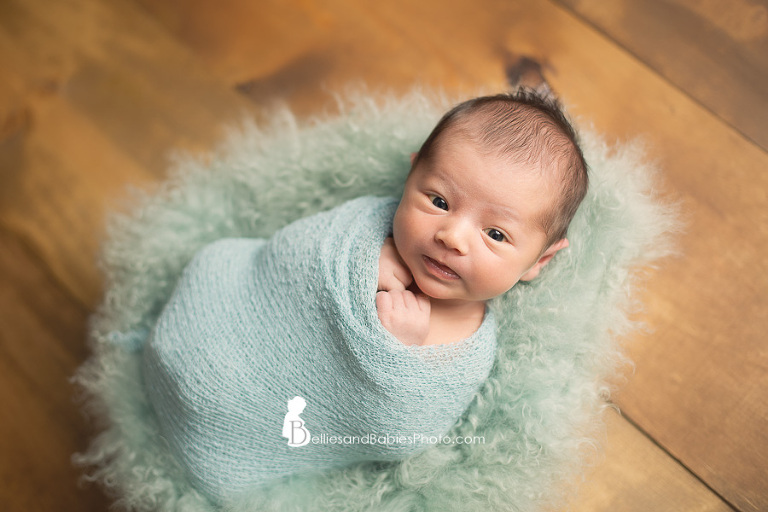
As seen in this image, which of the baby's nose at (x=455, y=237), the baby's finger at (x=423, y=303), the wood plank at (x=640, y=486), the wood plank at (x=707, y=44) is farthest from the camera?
the wood plank at (x=707, y=44)

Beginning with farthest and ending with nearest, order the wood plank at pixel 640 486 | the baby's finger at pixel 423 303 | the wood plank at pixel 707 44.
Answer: the wood plank at pixel 707 44
the wood plank at pixel 640 486
the baby's finger at pixel 423 303

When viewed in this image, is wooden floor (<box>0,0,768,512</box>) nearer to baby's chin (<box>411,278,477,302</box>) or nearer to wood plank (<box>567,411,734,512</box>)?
wood plank (<box>567,411,734,512</box>)

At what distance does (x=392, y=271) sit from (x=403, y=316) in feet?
0.32

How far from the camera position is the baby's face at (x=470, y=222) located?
0.98 m

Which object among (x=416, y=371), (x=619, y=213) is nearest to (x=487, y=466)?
(x=416, y=371)

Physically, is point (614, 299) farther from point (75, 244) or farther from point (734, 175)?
point (75, 244)

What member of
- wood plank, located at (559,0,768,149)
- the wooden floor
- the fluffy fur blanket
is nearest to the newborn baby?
the fluffy fur blanket

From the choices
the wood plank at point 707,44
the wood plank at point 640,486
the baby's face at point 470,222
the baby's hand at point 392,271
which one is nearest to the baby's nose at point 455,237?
the baby's face at point 470,222

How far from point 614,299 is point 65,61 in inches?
58.6

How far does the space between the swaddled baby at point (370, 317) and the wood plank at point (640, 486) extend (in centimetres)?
38

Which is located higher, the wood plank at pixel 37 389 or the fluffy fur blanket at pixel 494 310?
the fluffy fur blanket at pixel 494 310

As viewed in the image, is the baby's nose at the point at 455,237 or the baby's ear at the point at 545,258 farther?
the baby's ear at the point at 545,258

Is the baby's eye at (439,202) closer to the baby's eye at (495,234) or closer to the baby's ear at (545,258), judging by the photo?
the baby's eye at (495,234)

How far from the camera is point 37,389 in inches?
53.7
